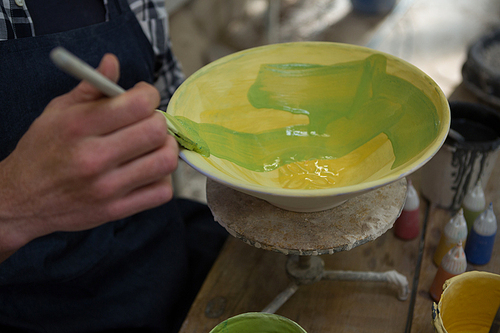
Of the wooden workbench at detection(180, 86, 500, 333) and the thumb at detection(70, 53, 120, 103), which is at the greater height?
the thumb at detection(70, 53, 120, 103)

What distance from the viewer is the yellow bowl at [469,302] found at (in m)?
0.58

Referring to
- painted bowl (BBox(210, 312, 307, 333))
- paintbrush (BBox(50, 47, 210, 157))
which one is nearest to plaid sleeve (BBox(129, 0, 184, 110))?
paintbrush (BBox(50, 47, 210, 157))

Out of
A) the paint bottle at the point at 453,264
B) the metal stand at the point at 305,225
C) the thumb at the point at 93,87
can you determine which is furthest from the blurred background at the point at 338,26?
the thumb at the point at 93,87

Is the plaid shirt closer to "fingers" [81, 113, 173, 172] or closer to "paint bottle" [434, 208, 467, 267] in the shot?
"fingers" [81, 113, 173, 172]

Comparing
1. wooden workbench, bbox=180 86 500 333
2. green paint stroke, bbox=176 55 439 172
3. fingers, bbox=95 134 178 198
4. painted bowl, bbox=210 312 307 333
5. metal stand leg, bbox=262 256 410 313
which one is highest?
fingers, bbox=95 134 178 198

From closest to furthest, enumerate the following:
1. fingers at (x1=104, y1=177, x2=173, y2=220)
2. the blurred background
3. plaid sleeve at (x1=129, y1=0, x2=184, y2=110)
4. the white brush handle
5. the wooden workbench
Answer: the white brush handle
fingers at (x1=104, y1=177, x2=173, y2=220)
the wooden workbench
plaid sleeve at (x1=129, y1=0, x2=184, y2=110)
the blurred background

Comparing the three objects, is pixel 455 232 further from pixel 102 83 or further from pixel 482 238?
pixel 102 83

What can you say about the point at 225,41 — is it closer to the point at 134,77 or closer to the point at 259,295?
the point at 134,77

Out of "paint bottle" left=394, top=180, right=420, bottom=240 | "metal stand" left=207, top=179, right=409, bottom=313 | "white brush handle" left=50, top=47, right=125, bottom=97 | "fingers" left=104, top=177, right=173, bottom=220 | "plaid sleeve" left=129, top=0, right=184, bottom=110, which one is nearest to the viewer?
"white brush handle" left=50, top=47, right=125, bottom=97

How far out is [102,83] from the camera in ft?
1.34

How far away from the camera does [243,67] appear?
0.75 meters

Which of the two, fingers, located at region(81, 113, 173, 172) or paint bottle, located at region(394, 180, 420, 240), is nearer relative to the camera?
fingers, located at region(81, 113, 173, 172)

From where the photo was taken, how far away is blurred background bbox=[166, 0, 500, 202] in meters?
2.27

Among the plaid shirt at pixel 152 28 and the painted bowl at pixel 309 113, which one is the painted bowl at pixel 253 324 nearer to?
the painted bowl at pixel 309 113
